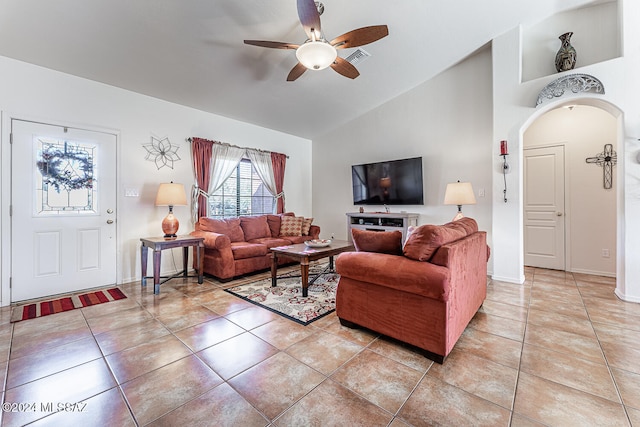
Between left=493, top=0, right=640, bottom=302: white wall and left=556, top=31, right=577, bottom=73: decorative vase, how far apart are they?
0.66ft

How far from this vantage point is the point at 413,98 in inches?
192

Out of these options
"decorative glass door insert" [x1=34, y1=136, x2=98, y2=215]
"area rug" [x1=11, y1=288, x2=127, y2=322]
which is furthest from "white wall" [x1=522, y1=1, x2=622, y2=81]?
"area rug" [x1=11, y1=288, x2=127, y2=322]

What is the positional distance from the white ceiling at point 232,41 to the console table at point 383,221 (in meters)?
2.19

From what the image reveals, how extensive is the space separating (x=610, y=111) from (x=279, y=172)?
500 centimetres

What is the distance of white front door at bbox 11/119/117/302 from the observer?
9.95 feet

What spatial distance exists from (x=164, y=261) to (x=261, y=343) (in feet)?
9.08

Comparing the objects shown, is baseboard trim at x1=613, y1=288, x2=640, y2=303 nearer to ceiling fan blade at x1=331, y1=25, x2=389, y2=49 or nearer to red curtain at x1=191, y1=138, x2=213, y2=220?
ceiling fan blade at x1=331, y1=25, x2=389, y2=49

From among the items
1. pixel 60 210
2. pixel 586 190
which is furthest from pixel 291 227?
pixel 586 190

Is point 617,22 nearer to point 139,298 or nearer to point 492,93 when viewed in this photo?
point 492,93

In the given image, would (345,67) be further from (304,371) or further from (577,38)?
(577,38)

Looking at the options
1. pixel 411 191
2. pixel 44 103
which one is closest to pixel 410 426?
pixel 411 191

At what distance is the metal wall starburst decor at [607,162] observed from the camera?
153 inches

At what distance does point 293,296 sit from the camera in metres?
3.17

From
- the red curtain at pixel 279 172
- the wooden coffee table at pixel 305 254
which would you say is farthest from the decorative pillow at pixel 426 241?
the red curtain at pixel 279 172
